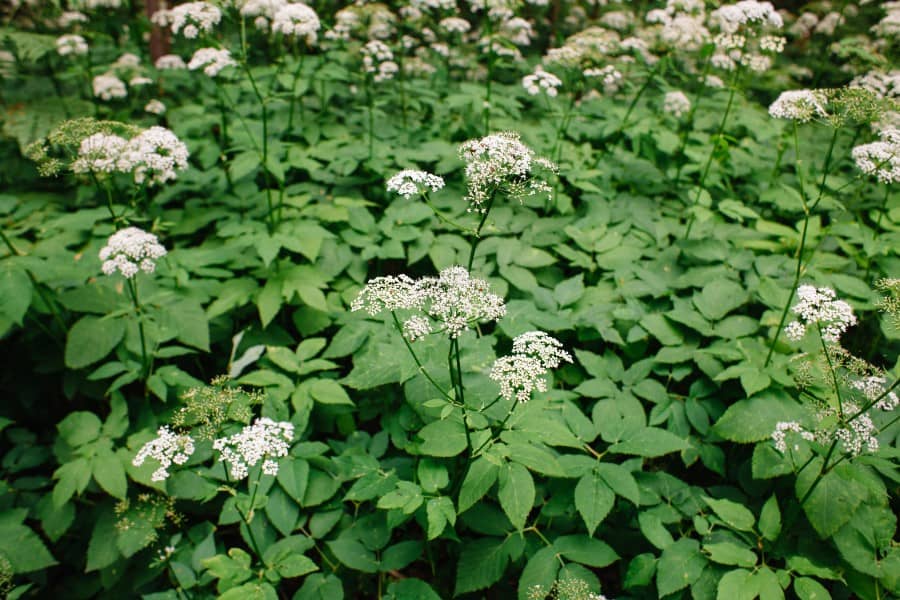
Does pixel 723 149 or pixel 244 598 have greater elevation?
pixel 723 149

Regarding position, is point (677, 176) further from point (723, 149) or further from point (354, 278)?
point (354, 278)

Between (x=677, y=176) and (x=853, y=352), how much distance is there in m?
1.93

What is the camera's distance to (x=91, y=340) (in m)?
3.00

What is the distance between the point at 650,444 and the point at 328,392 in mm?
1662

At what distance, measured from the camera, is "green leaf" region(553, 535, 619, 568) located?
224 centimetres

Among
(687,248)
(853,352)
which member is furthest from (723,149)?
(853,352)

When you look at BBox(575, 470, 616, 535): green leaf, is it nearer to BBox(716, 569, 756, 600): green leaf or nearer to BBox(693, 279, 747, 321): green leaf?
BBox(716, 569, 756, 600): green leaf

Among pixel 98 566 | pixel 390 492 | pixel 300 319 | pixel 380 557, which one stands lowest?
pixel 98 566

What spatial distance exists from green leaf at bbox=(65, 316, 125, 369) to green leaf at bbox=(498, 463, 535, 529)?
2.39 m

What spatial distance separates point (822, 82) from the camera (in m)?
7.50

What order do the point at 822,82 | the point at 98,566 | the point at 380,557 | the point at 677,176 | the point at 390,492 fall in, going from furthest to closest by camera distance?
the point at 822,82, the point at 677,176, the point at 98,566, the point at 380,557, the point at 390,492

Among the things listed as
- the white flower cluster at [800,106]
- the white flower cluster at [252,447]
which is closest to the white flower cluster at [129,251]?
the white flower cluster at [252,447]

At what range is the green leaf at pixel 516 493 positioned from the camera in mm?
2023

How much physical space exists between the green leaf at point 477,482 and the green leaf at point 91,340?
2.23m
